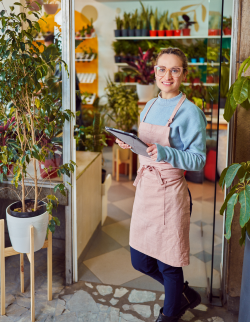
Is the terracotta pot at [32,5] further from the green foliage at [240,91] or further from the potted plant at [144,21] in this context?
the potted plant at [144,21]

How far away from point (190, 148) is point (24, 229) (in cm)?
106

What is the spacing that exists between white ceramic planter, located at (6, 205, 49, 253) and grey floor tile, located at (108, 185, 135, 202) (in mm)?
2063

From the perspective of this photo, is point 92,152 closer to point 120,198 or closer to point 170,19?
point 120,198

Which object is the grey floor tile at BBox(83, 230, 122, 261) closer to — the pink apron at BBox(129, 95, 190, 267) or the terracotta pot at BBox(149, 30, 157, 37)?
the pink apron at BBox(129, 95, 190, 267)

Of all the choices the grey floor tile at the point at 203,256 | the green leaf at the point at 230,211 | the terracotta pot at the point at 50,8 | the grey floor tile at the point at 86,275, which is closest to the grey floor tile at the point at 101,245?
the grey floor tile at the point at 86,275

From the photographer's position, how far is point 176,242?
6.09ft

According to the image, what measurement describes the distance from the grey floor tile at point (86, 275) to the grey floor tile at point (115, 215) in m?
0.85

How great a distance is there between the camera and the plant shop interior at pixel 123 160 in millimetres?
2230

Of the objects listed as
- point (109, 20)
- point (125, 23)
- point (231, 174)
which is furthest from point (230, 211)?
point (109, 20)

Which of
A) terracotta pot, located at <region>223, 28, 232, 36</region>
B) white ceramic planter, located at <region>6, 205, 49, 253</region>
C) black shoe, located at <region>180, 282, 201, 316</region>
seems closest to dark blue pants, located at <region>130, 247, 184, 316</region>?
black shoe, located at <region>180, 282, 201, 316</region>

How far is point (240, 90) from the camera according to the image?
5.62 ft

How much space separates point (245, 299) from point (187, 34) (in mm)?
5159

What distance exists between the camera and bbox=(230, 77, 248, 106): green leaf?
1.70 m

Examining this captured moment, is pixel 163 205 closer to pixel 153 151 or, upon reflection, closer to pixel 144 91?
pixel 153 151
